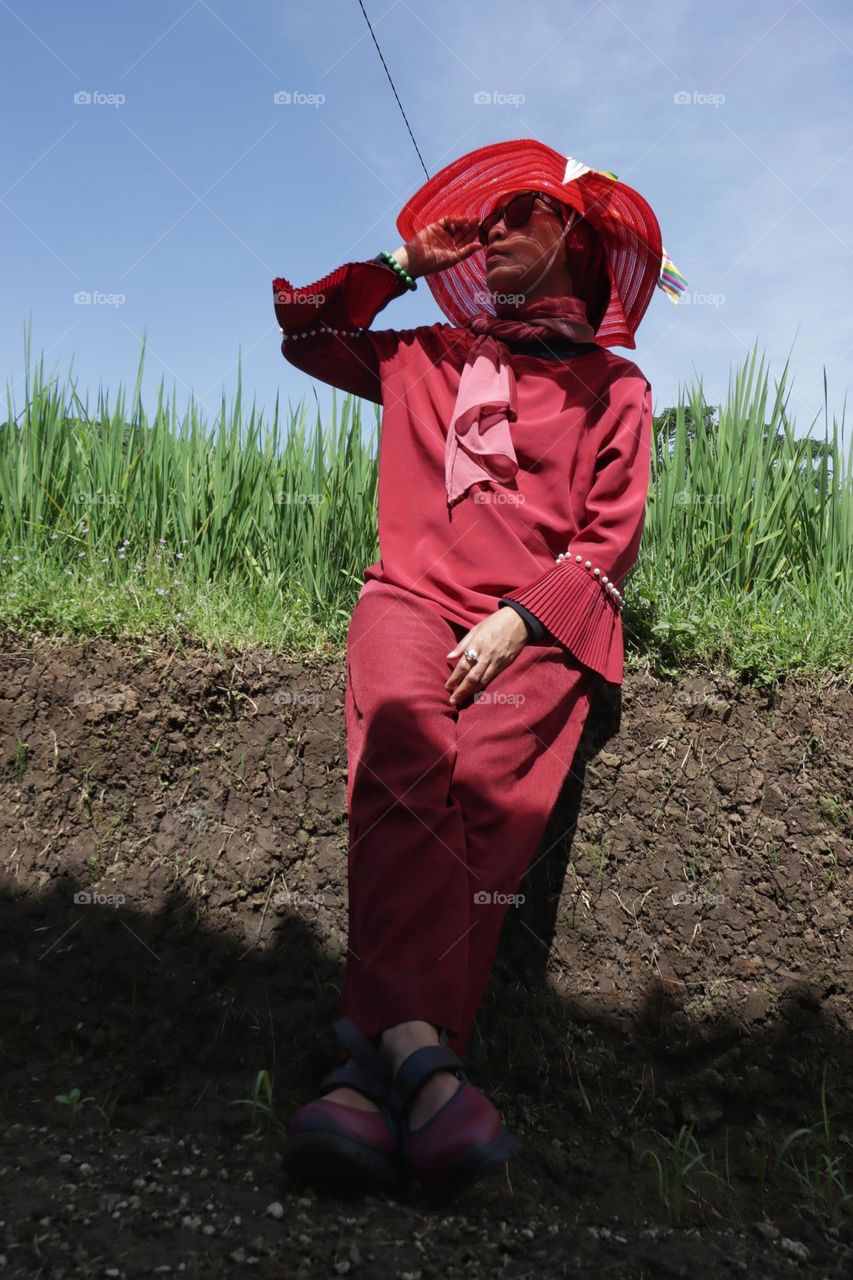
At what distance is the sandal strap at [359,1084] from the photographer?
1.73 meters

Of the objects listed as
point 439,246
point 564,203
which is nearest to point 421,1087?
point 439,246

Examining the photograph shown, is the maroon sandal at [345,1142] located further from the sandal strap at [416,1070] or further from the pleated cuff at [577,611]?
the pleated cuff at [577,611]

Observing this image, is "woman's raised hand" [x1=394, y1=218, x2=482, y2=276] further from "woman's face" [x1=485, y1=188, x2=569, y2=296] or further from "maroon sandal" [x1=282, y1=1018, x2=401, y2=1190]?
"maroon sandal" [x1=282, y1=1018, x2=401, y2=1190]

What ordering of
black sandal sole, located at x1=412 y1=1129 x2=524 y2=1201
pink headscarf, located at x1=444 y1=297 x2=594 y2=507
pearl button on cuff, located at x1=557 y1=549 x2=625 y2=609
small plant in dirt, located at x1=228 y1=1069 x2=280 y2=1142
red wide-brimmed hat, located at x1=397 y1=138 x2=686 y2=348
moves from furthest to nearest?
red wide-brimmed hat, located at x1=397 y1=138 x2=686 y2=348 → pink headscarf, located at x1=444 y1=297 x2=594 y2=507 → pearl button on cuff, located at x1=557 y1=549 x2=625 y2=609 → small plant in dirt, located at x1=228 y1=1069 x2=280 y2=1142 → black sandal sole, located at x1=412 y1=1129 x2=524 y2=1201

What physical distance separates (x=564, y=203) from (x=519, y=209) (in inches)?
6.3

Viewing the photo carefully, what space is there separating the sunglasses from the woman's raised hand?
0.07m

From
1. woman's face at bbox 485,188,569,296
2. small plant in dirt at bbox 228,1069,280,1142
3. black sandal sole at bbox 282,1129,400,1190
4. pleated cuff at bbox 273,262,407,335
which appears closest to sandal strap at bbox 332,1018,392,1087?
black sandal sole at bbox 282,1129,400,1190

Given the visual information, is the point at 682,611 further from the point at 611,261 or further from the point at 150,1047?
the point at 150,1047

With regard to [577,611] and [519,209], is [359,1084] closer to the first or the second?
[577,611]

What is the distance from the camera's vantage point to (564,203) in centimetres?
261

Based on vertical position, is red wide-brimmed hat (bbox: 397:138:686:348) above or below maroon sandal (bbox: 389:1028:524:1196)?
above

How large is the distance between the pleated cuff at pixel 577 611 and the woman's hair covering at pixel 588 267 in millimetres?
942

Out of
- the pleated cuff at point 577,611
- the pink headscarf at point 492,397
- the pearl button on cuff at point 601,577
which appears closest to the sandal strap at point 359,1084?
the pleated cuff at point 577,611

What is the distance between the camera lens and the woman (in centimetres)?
175
